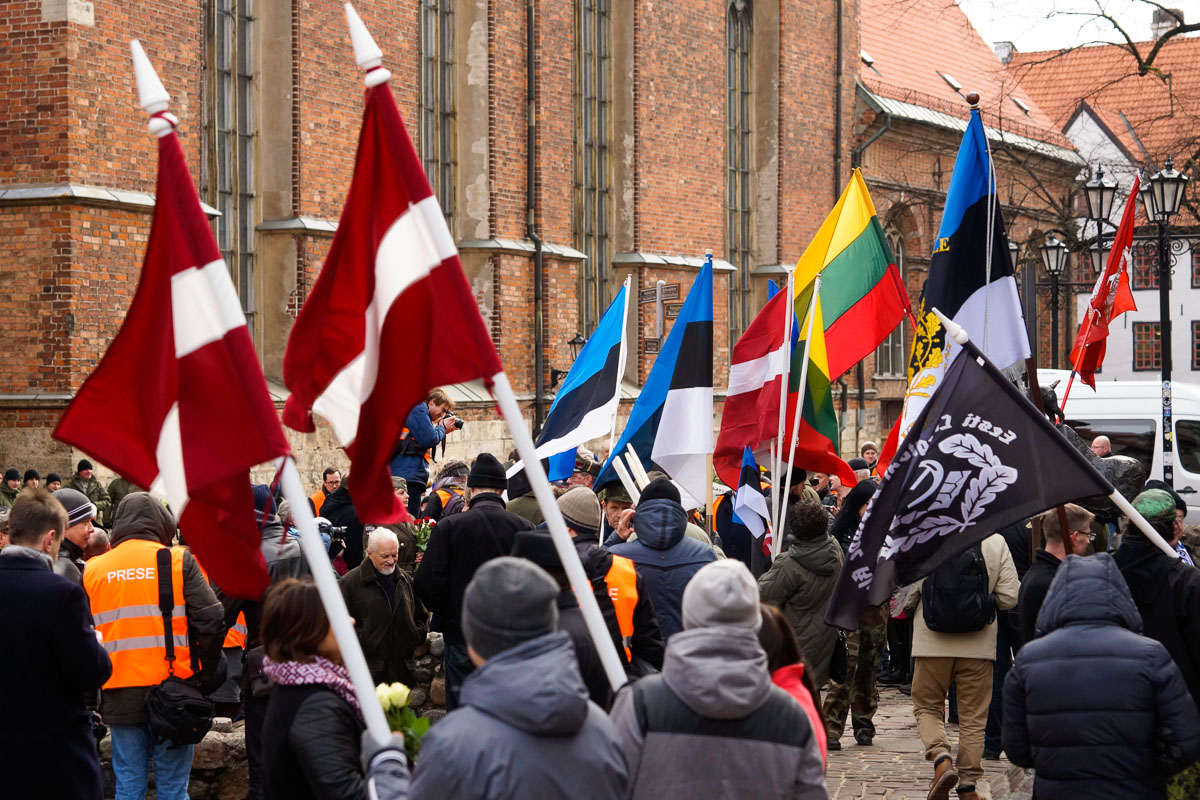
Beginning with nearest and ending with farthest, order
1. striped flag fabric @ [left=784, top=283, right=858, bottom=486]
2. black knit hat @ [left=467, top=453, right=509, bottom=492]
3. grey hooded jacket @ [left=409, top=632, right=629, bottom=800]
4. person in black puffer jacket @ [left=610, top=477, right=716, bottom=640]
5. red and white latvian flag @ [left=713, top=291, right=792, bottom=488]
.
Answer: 1. grey hooded jacket @ [left=409, top=632, right=629, bottom=800]
2. person in black puffer jacket @ [left=610, top=477, right=716, bottom=640]
3. black knit hat @ [left=467, top=453, right=509, bottom=492]
4. red and white latvian flag @ [left=713, top=291, right=792, bottom=488]
5. striped flag fabric @ [left=784, top=283, right=858, bottom=486]

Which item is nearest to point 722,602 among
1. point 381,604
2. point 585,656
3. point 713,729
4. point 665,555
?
point 713,729

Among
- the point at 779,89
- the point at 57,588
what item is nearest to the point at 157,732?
the point at 57,588

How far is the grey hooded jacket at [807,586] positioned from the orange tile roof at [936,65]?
23.0 metres

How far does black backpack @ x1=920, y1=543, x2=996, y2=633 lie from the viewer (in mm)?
8227

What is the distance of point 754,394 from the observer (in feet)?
31.2

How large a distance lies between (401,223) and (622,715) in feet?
5.32

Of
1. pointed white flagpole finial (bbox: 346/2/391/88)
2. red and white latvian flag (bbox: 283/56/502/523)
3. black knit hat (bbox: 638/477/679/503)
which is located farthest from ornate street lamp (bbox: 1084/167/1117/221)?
pointed white flagpole finial (bbox: 346/2/391/88)

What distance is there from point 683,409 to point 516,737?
5.74 meters

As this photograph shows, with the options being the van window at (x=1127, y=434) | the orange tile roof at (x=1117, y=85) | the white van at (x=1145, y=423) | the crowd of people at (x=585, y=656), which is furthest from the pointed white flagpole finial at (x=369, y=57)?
the orange tile roof at (x=1117, y=85)

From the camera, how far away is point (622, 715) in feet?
13.1

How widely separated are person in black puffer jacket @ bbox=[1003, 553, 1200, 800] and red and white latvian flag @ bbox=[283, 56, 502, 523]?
7.20ft

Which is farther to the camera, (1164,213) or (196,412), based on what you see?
(1164,213)

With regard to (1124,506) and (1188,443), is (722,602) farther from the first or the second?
(1188,443)

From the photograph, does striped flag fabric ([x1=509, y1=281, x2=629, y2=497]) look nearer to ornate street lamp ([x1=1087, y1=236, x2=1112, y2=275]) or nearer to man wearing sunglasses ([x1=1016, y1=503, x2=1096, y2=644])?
man wearing sunglasses ([x1=1016, y1=503, x2=1096, y2=644])
